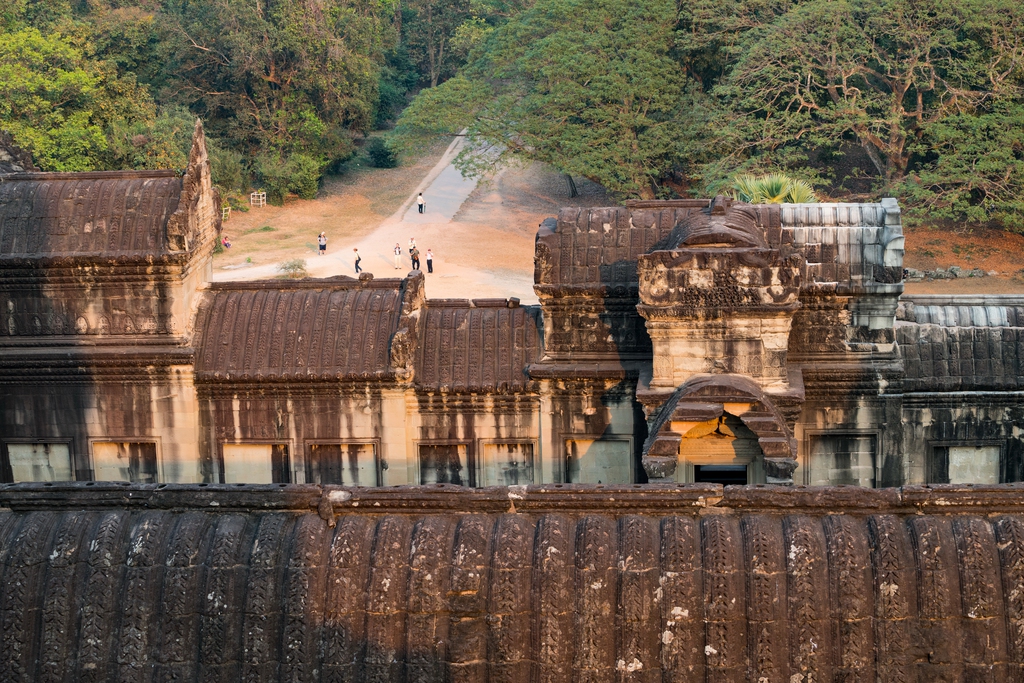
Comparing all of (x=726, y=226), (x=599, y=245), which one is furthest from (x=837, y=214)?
(x=599, y=245)

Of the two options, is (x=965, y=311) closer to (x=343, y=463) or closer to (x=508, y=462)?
(x=508, y=462)

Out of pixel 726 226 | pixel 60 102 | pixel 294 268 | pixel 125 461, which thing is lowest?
pixel 125 461

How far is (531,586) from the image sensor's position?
12305mm

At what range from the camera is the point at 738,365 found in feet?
A: 68.7

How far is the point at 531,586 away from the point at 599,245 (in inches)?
455

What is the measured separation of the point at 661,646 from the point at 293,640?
11.3 feet

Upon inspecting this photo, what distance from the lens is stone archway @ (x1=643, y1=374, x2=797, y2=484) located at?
1992 centimetres

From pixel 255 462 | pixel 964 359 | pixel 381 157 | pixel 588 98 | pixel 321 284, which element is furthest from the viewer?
pixel 381 157

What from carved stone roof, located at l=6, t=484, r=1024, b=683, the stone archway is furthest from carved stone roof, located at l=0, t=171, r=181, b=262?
carved stone roof, located at l=6, t=484, r=1024, b=683

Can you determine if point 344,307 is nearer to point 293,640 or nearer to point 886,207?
point 886,207

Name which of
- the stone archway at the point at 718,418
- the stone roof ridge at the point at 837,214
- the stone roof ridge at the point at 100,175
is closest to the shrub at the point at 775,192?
the stone roof ridge at the point at 837,214

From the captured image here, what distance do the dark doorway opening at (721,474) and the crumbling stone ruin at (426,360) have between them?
0.03 m

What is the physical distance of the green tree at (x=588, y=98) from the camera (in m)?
58.9

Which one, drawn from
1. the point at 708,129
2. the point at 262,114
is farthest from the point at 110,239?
the point at 262,114
